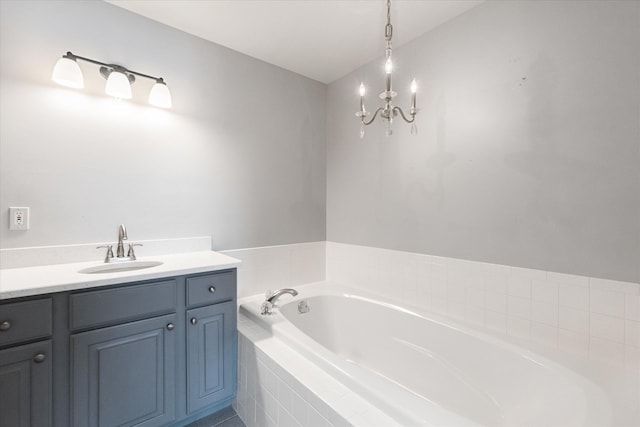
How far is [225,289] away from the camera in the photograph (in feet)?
5.30

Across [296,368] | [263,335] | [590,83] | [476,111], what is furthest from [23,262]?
[590,83]

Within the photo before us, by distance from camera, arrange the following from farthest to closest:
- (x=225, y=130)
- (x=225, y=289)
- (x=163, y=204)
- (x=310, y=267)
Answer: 1. (x=310, y=267)
2. (x=225, y=130)
3. (x=163, y=204)
4. (x=225, y=289)

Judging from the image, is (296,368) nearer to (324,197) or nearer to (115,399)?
(115,399)

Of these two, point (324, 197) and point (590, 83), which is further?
point (324, 197)

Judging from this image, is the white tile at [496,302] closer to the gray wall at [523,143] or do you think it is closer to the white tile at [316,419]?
the gray wall at [523,143]

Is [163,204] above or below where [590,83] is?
below

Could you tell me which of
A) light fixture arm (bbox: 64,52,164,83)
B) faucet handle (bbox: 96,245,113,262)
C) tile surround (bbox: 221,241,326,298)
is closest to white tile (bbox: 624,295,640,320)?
tile surround (bbox: 221,241,326,298)

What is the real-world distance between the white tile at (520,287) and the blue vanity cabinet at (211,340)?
5.14 ft

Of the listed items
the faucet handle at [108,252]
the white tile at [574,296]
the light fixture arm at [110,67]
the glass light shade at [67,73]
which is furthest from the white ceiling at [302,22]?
the white tile at [574,296]

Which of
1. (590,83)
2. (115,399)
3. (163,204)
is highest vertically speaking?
(590,83)

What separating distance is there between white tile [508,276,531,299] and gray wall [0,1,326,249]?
1.59m

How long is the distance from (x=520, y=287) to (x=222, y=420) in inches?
73.9

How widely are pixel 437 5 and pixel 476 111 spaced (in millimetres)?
667

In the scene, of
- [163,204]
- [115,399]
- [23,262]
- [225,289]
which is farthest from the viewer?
[163,204]
